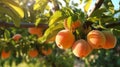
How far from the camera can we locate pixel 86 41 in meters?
1.29

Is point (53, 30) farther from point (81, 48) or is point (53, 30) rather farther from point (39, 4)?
point (39, 4)

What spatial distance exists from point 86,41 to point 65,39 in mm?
104

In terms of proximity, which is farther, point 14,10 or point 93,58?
point 93,58

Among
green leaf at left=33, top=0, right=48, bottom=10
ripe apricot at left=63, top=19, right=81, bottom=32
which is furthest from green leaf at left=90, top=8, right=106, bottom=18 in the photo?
green leaf at left=33, top=0, right=48, bottom=10

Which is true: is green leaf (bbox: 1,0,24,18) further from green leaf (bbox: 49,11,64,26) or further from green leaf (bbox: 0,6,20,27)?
green leaf (bbox: 49,11,64,26)

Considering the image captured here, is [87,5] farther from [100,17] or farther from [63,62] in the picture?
[63,62]

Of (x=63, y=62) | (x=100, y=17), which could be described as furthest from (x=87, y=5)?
(x=63, y=62)

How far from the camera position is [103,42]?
1.23 meters

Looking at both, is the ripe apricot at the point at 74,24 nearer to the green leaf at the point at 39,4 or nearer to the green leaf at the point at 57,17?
the green leaf at the point at 57,17

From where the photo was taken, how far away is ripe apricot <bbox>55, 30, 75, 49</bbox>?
124 centimetres

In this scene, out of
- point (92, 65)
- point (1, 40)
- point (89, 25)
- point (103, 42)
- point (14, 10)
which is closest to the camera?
Result: point (103, 42)

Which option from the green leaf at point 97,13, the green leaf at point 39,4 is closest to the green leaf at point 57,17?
the green leaf at point 97,13

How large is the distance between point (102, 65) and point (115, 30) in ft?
19.3

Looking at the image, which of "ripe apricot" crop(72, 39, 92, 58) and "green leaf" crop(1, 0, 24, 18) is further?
"green leaf" crop(1, 0, 24, 18)
